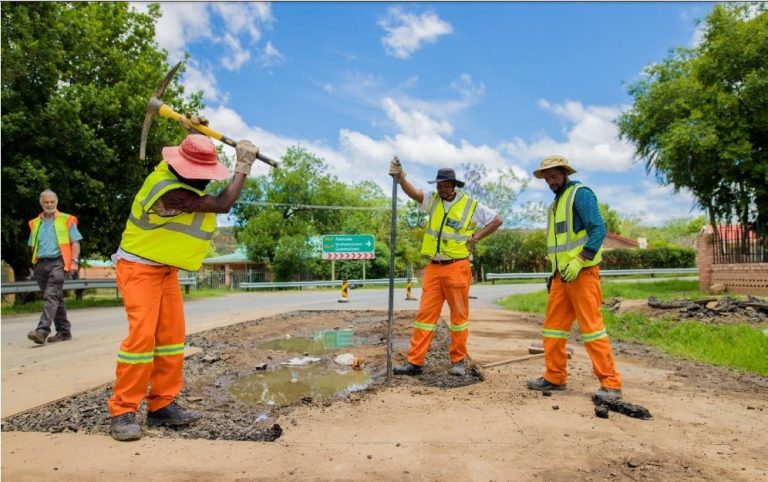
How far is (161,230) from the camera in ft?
11.3

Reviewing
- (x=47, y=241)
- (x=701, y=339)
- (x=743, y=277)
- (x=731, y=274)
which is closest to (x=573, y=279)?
(x=701, y=339)

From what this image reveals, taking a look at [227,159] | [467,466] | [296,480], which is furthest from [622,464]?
[227,159]

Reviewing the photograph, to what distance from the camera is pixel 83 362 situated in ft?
19.1

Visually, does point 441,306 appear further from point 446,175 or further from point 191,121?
point 191,121

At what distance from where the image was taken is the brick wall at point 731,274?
14719 millimetres

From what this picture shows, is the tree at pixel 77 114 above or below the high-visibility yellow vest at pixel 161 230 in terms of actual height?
above

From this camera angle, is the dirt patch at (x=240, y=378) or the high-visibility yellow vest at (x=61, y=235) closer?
the dirt patch at (x=240, y=378)

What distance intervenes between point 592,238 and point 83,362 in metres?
5.40

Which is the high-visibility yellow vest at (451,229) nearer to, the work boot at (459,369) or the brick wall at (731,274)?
the work boot at (459,369)

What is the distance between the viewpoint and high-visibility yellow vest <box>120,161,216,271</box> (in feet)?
11.1

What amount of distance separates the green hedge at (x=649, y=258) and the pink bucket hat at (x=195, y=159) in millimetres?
37300

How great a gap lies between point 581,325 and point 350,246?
24.5 m

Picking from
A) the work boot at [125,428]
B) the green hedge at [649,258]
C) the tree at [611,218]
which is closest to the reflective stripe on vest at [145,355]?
the work boot at [125,428]

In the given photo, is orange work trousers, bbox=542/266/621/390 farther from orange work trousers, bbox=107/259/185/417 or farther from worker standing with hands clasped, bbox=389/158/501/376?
orange work trousers, bbox=107/259/185/417
